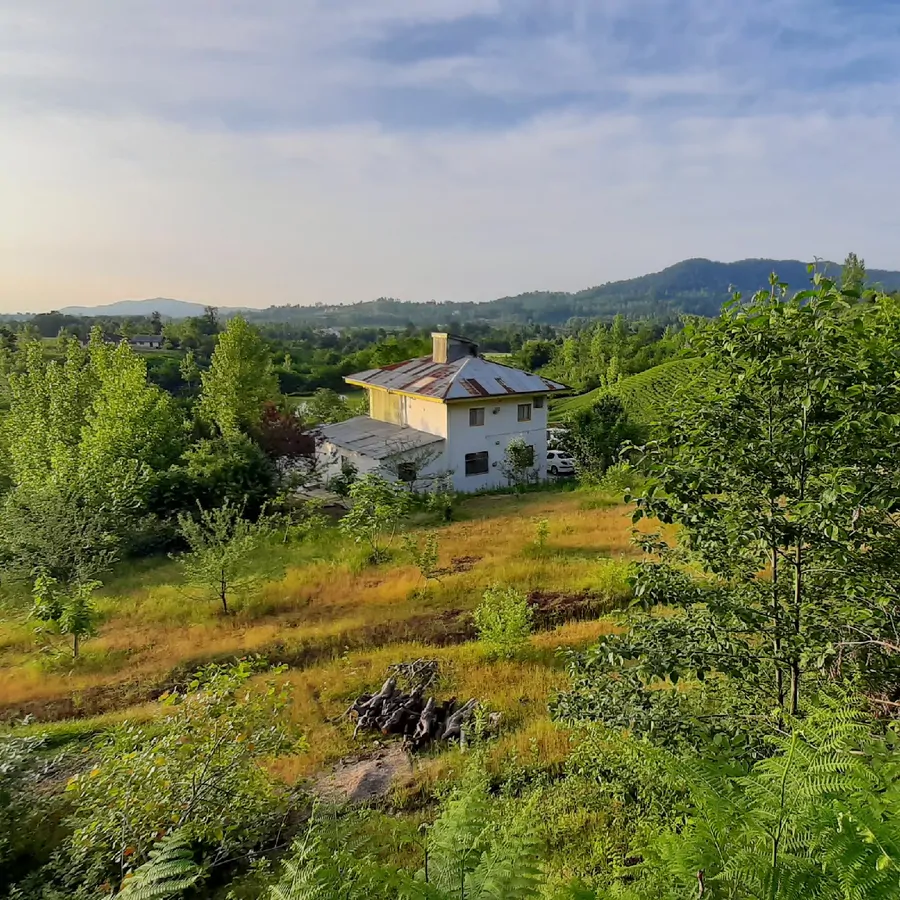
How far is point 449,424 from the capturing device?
2494 cm

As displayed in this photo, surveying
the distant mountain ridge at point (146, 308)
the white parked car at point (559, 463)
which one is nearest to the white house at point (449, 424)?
the white parked car at point (559, 463)

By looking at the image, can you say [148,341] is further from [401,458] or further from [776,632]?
[776,632]

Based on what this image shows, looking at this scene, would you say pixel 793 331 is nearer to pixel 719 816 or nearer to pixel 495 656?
pixel 719 816

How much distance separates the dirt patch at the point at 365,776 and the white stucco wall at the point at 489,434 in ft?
61.1

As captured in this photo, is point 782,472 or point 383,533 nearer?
point 782,472

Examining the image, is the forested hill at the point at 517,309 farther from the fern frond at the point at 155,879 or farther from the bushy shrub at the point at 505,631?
the fern frond at the point at 155,879

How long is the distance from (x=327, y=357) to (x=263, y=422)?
135ft

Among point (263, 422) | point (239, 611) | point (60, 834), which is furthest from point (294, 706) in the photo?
point (263, 422)

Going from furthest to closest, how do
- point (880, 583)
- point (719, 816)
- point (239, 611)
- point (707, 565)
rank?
point (239, 611)
point (707, 565)
point (880, 583)
point (719, 816)

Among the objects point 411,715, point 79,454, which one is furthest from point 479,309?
point 411,715

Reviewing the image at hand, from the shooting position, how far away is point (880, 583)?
3.28 m

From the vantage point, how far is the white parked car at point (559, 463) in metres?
31.0

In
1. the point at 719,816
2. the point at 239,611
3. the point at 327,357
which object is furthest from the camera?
the point at 327,357

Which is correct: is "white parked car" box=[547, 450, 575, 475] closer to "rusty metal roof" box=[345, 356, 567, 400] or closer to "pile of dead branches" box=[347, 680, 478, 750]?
"rusty metal roof" box=[345, 356, 567, 400]
